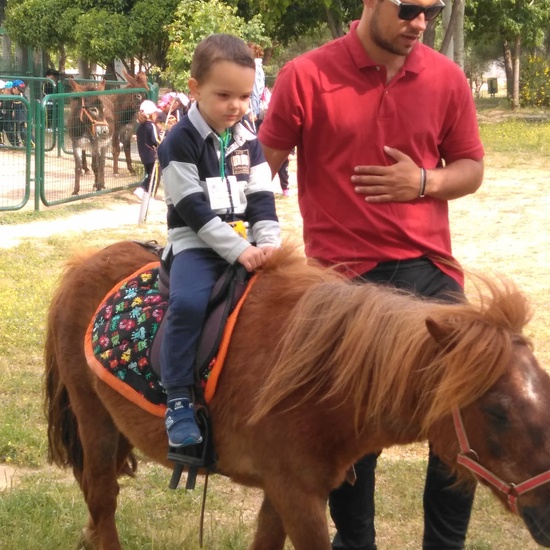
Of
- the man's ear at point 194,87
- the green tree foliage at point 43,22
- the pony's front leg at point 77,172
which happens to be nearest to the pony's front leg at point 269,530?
the man's ear at point 194,87

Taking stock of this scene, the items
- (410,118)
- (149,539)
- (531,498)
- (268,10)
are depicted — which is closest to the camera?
(531,498)

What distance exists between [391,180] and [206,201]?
68 cm

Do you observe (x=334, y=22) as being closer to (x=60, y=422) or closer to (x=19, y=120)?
(x=19, y=120)

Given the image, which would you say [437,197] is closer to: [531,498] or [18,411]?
[531,498]

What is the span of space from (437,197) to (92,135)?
38.9 ft

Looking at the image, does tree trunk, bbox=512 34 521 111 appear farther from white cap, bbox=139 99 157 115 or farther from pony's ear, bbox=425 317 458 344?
pony's ear, bbox=425 317 458 344

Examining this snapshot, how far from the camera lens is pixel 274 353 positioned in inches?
117

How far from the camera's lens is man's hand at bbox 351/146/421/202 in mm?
3330

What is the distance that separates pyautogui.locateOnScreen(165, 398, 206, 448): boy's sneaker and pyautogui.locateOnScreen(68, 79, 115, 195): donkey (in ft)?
38.1

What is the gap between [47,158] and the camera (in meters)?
16.7

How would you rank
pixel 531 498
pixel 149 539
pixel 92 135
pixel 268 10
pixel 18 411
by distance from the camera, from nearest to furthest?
pixel 531 498 < pixel 149 539 < pixel 18 411 < pixel 92 135 < pixel 268 10

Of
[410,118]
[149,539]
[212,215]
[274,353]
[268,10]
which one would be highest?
[268,10]

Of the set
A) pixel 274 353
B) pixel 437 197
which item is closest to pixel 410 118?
pixel 437 197

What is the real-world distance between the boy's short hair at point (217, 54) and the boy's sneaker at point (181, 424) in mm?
1127
